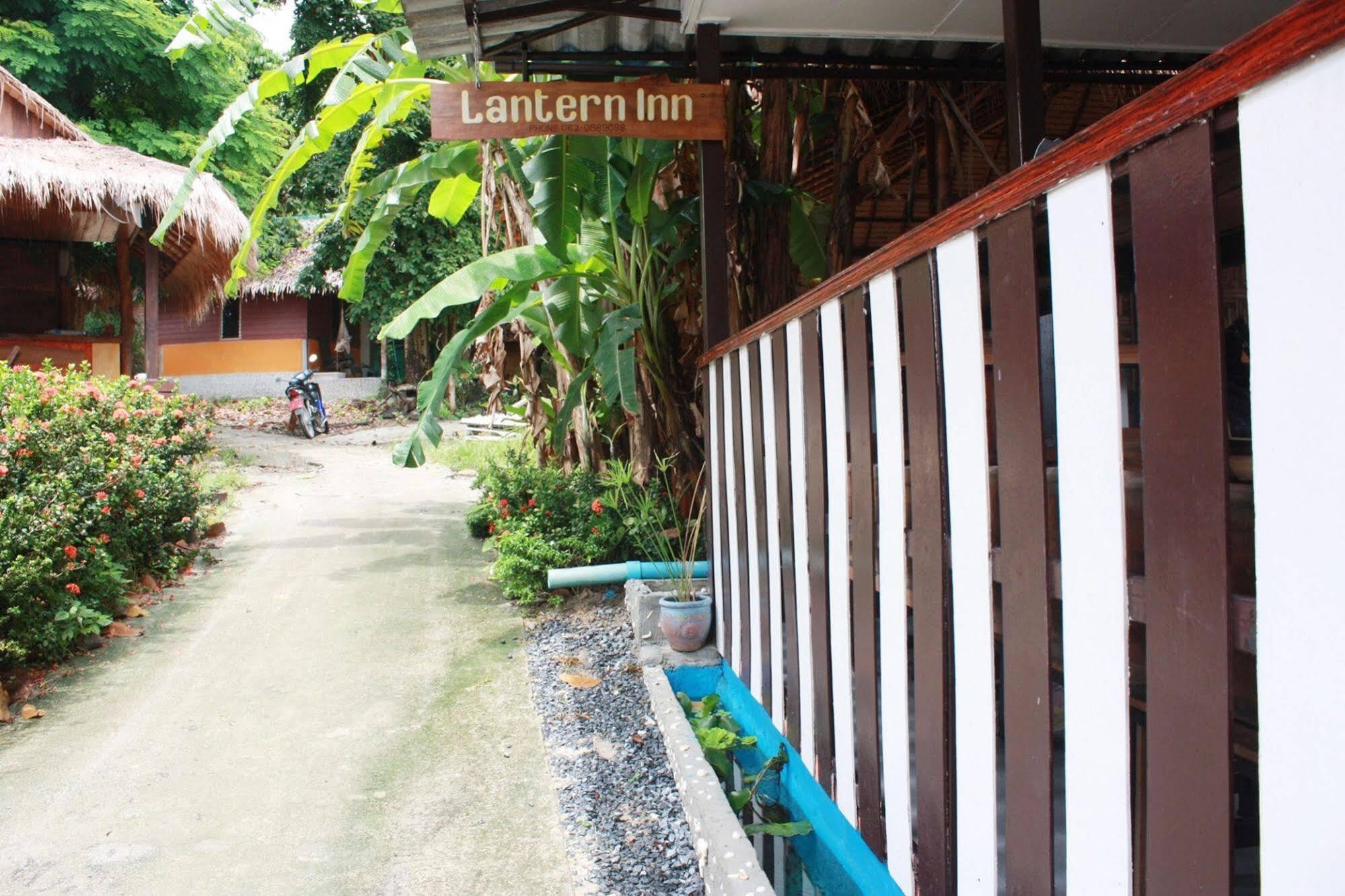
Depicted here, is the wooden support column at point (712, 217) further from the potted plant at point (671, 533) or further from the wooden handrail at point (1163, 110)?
the wooden handrail at point (1163, 110)

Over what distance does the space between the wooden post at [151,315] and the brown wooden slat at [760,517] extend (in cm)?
988

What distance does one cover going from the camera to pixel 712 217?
411cm

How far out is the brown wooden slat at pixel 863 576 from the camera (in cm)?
217

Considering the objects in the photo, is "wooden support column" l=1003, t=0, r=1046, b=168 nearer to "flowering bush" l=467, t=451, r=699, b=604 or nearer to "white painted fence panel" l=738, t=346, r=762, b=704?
"white painted fence panel" l=738, t=346, r=762, b=704

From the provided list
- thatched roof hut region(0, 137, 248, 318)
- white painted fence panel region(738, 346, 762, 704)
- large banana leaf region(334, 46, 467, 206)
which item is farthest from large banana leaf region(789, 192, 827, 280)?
thatched roof hut region(0, 137, 248, 318)

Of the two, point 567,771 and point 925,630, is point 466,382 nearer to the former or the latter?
point 567,771

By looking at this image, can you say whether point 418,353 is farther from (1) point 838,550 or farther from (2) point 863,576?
(2) point 863,576

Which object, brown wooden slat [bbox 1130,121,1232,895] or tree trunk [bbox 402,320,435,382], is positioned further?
tree trunk [bbox 402,320,435,382]

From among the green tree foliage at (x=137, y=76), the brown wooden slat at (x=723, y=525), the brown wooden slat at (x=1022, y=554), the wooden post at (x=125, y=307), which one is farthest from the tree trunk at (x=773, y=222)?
the green tree foliage at (x=137, y=76)

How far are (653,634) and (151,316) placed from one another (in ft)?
30.6

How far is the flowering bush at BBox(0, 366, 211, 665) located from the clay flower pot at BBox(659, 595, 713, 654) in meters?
2.77

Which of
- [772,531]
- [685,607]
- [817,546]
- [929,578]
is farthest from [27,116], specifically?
[929,578]

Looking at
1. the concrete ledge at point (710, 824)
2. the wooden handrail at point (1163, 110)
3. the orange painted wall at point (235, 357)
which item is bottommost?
the concrete ledge at point (710, 824)

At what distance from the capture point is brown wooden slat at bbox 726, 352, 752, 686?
3471 mm
